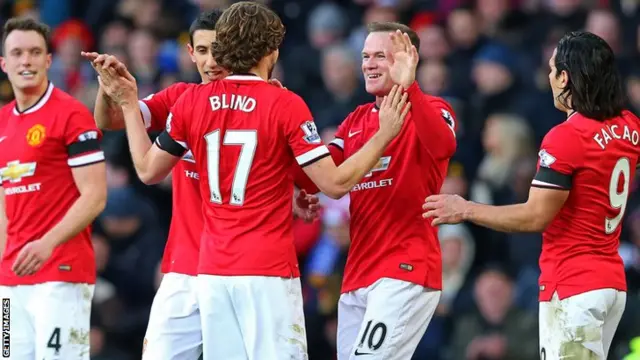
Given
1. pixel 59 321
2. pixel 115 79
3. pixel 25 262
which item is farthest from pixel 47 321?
pixel 115 79

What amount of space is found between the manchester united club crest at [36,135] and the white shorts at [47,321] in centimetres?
86

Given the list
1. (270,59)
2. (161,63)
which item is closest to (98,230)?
(161,63)

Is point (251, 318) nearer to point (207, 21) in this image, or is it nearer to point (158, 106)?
point (158, 106)

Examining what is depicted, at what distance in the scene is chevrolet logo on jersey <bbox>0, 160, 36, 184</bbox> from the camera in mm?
8750

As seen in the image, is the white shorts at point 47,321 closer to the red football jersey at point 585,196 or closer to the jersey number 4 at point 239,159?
the jersey number 4 at point 239,159

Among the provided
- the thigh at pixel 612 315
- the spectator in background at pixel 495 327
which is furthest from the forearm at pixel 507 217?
the spectator in background at pixel 495 327

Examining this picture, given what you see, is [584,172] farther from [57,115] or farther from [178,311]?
[57,115]

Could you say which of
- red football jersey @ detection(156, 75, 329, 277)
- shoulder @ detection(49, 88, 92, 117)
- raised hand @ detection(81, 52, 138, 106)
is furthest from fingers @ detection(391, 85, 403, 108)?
shoulder @ detection(49, 88, 92, 117)

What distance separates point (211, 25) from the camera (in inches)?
340

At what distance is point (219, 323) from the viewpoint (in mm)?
7703

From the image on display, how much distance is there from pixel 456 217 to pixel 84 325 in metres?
2.48

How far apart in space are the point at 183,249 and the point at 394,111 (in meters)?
1.66

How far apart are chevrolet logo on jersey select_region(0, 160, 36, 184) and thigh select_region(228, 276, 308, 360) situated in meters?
1.80

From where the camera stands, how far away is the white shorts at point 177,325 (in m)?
8.56
